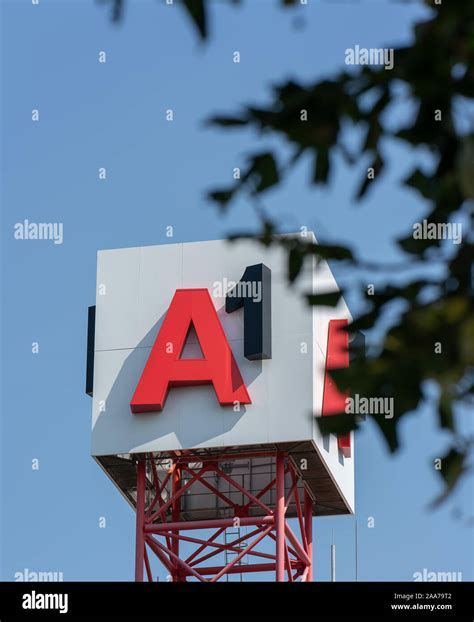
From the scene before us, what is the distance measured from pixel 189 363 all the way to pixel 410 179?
27.0 meters

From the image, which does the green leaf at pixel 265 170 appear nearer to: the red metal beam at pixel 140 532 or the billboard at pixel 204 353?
the billboard at pixel 204 353

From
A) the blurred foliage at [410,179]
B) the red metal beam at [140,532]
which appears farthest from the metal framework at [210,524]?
the blurred foliage at [410,179]

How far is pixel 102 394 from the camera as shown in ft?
107

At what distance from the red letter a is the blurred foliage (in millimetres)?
26259

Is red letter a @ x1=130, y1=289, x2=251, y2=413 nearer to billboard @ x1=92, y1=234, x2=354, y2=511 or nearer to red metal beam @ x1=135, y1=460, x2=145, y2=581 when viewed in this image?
billboard @ x1=92, y1=234, x2=354, y2=511

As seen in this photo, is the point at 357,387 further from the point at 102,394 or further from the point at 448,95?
the point at 102,394

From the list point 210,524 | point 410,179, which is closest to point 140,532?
point 210,524

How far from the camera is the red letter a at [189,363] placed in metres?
31.5

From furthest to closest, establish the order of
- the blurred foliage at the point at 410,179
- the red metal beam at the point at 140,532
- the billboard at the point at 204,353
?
the red metal beam at the point at 140,532, the billboard at the point at 204,353, the blurred foliage at the point at 410,179

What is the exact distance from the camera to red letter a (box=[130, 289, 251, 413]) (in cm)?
3148

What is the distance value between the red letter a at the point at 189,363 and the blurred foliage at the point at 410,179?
26.3 metres

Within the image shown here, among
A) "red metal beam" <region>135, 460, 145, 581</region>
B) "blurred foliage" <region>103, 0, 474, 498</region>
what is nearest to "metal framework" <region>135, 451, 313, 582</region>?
"red metal beam" <region>135, 460, 145, 581</region>
